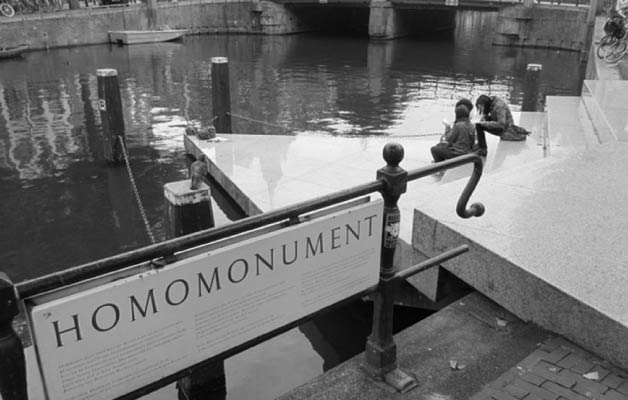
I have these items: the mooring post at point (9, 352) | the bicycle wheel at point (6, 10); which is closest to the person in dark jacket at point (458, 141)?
the mooring post at point (9, 352)

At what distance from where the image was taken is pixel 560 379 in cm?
302

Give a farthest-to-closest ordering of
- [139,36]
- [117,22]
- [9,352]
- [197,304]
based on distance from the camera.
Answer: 1. [117,22]
2. [139,36]
3. [197,304]
4. [9,352]

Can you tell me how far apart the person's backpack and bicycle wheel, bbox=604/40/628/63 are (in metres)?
6.27

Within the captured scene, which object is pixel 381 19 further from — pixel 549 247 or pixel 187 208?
pixel 187 208

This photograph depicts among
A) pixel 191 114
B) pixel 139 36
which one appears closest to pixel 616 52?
pixel 191 114

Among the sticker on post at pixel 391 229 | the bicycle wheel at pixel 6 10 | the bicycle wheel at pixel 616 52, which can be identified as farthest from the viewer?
the bicycle wheel at pixel 6 10

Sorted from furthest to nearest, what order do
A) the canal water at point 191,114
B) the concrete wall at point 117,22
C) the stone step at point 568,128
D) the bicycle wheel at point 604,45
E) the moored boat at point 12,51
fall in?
1. the concrete wall at point 117,22
2. the moored boat at point 12,51
3. the bicycle wheel at point 604,45
4. the stone step at point 568,128
5. the canal water at point 191,114

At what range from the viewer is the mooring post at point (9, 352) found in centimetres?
179

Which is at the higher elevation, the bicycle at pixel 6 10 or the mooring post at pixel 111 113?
the bicycle at pixel 6 10

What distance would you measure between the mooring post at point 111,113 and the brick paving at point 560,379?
27.8 feet

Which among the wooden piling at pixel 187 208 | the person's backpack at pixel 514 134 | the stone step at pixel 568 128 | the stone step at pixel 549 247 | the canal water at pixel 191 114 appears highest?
the wooden piling at pixel 187 208

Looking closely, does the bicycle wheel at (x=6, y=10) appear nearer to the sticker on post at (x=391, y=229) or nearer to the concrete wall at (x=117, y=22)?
the concrete wall at (x=117, y=22)

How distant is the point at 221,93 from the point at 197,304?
915 centimetres

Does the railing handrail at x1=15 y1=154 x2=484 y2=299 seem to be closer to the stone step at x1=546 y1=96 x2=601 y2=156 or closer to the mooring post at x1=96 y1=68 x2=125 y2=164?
the stone step at x1=546 y1=96 x2=601 y2=156
